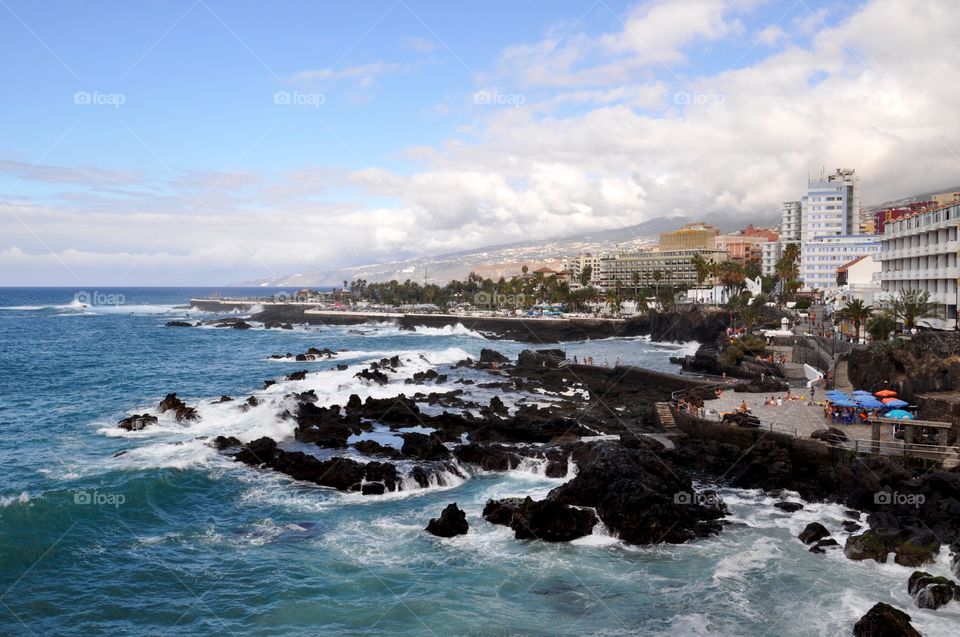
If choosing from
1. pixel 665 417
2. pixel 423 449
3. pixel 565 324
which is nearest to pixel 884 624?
pixel 423 449

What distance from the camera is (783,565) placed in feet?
66.5

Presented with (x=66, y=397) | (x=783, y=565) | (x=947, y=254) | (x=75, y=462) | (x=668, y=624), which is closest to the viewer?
(x=668, y=624)

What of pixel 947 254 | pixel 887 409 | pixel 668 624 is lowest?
→ pixel 668 624

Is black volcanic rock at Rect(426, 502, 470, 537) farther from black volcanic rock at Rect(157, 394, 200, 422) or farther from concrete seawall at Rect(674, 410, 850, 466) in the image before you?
black volcanic rock at Rect(157, 394, 200, 422)

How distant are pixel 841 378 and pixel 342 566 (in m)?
31.3

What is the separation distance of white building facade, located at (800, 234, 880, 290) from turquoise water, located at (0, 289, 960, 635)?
3829 inches

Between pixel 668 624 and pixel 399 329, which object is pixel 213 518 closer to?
pixel 668 624

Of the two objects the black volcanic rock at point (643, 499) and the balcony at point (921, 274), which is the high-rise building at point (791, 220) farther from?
the black volcanic rock at point (643, 499)

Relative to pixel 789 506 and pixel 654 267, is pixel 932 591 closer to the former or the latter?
pixel 789 506

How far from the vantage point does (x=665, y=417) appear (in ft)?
118

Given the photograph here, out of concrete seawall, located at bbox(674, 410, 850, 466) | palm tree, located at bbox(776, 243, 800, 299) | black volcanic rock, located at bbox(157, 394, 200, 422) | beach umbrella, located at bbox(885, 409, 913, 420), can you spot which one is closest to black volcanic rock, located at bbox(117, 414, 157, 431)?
black volcanic rock, located at bbox(157, 394, 200, 422)

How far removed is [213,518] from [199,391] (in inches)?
1177

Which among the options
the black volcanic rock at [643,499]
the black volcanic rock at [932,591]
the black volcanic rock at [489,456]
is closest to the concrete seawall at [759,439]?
the black volcanic rock at [643,499]

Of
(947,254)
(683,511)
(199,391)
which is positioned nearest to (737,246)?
(947,254)
